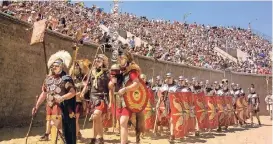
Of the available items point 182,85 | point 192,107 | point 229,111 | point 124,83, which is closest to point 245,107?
point 229,111

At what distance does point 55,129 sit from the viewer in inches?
263

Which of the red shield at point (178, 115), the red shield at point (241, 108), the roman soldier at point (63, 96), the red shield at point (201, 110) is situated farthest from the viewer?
the red shield at point (241, 108)

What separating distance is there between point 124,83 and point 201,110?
537cm

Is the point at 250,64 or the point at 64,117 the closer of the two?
the point at 64,117

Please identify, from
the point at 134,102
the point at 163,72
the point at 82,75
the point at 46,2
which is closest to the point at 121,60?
the point at 134,102

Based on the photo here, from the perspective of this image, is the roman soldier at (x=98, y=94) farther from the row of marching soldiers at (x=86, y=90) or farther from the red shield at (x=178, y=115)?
the red shield at (x=178, y=115)

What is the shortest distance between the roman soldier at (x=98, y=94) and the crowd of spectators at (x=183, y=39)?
437 inches

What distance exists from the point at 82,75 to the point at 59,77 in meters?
2.96

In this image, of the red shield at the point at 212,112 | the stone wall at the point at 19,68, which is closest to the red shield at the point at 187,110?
the red shield at the point at 212,112

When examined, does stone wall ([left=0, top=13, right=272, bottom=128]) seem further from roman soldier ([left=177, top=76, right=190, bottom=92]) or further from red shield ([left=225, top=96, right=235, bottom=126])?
red shield ([left=225, top=96, right=235, bottom=126])

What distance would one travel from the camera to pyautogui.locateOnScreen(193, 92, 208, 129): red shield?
37.5ft

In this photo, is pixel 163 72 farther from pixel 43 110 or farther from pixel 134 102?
pixel 134 102

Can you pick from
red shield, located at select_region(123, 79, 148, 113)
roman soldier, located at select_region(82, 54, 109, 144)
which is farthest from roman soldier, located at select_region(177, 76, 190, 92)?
red shield, located at select_region(123, 79, 148, 113)

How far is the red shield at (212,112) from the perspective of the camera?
12430 millimetres
